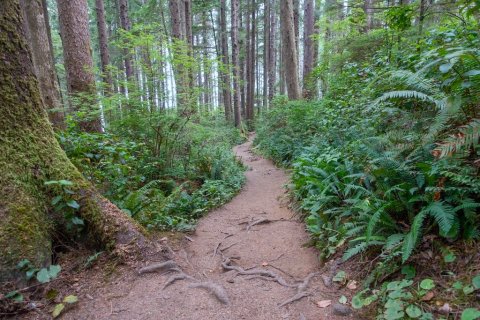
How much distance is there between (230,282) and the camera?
3.39 m

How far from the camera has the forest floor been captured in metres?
2.75

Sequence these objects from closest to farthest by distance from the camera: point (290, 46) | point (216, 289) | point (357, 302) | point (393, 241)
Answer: point (357, 302) → point (393, 241) → point (216, 289) → point (290, 46)

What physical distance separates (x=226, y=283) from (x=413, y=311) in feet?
6.45

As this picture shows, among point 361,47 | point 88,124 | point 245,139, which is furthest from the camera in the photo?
point 245,139

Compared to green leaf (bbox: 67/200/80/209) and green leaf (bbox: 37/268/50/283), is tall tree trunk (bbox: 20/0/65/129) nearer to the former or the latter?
green leaf (bbox: 67/200/80/209)

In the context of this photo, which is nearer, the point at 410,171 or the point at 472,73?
the point at 472,73

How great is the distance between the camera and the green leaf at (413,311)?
2.14 m

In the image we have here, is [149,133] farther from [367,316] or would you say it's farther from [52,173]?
[367,316]

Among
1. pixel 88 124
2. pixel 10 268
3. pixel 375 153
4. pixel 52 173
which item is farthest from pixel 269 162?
pixel 10 268

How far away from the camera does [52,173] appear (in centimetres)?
354

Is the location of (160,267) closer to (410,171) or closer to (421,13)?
(410,171)

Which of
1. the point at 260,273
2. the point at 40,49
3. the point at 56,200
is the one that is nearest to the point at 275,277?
the point at 260,273

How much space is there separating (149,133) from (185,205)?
94.1 inches

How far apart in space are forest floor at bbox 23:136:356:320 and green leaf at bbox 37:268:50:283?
1.09 feet
